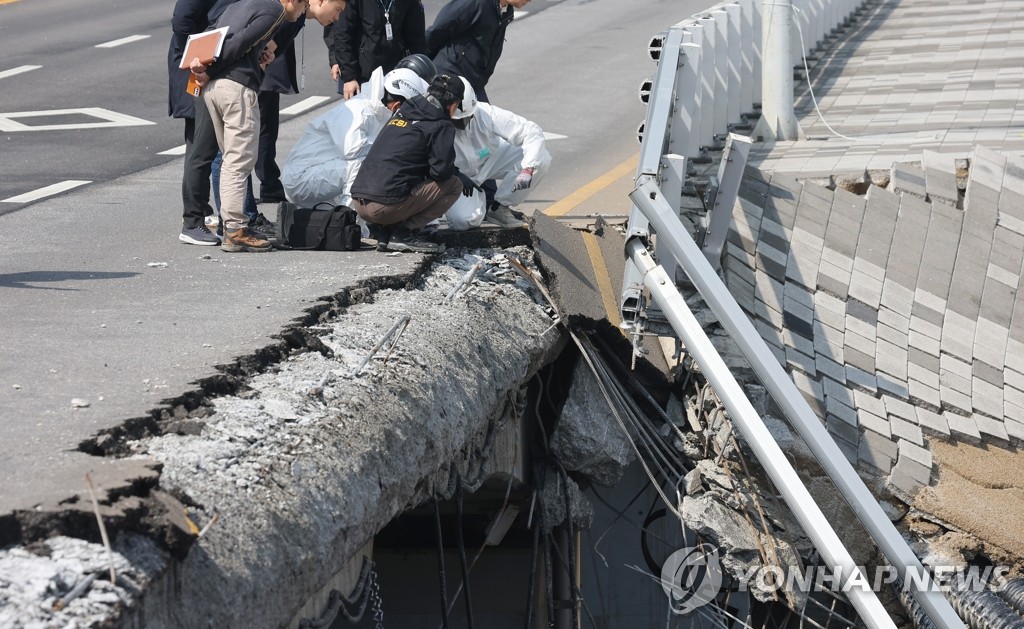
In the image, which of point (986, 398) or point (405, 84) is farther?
point (986, 398)

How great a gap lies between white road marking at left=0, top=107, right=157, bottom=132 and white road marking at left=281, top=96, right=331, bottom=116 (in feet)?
4.32

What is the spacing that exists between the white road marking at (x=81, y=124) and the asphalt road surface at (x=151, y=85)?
0.03 ft

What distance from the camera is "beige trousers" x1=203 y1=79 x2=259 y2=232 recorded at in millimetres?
6234

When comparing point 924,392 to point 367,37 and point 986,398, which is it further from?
point 367,37

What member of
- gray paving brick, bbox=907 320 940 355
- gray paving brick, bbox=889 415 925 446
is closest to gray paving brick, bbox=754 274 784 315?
gray paving brick, bbox=907 320 940 355

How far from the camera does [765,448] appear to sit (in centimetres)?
499

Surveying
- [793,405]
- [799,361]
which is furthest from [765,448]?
[799,361]

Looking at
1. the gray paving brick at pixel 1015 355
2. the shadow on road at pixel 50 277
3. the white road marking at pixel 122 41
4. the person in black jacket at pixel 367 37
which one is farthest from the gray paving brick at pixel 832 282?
the white road marking at pixel 122 41

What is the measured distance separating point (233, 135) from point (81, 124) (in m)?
5.30

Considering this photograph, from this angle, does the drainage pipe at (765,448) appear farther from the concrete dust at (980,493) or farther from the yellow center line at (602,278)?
the concrete dust at (980,493)

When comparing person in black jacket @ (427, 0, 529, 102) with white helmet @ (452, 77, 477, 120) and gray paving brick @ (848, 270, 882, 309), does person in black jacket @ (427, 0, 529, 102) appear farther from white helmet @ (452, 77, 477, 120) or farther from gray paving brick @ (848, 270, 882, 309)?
gray paving brick @ (848, 270, 882, 309)

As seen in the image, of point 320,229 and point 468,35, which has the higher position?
point 468,35

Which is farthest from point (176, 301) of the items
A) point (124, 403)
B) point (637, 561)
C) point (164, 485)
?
point (637, 561)

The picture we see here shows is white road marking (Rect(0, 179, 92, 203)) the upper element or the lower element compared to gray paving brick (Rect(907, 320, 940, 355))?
upper
